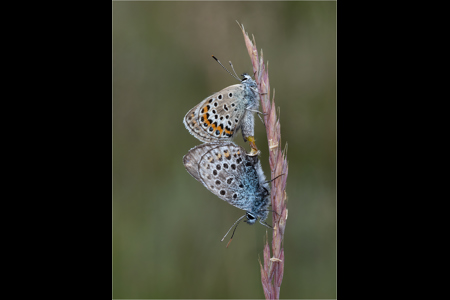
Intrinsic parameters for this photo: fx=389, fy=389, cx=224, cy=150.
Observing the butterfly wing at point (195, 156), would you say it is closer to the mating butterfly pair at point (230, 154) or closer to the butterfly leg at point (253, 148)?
the mating butterfly pair at point (230, 154)

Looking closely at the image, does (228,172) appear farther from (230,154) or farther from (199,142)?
(199,142)

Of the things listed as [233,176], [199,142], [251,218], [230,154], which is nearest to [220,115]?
[230,154]

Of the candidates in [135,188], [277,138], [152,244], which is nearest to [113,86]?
[135,188]

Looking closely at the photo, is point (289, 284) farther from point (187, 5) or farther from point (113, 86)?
point (187, 5)

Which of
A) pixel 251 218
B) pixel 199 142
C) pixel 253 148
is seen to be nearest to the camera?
pixel 251 218

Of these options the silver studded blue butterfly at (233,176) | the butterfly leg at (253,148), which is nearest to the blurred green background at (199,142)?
the butterfly leg at (253,148)

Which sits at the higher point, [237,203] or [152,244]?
[237,203]

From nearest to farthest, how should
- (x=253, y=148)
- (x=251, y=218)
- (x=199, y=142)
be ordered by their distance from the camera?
(x=251, y=218) < (x=253, y=148) < (x=199, y=142)
